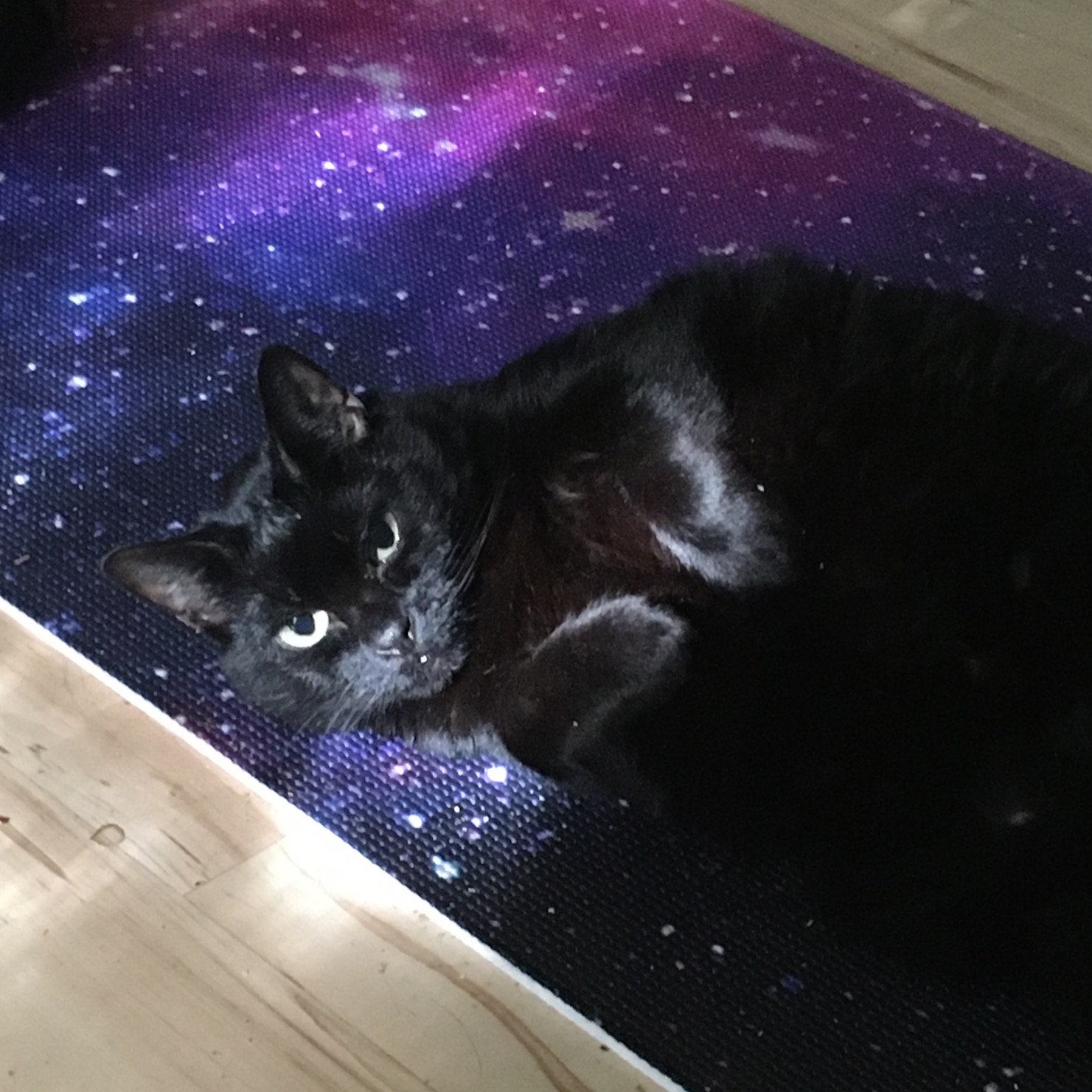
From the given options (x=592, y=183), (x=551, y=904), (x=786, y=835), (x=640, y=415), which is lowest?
(x=551, y=904)

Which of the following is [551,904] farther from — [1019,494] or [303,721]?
[1019,494]

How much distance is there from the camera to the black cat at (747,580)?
914mm

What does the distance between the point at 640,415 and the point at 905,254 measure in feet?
2.24

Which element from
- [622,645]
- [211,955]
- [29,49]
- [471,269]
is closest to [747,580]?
[622,645]

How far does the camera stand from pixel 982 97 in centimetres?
174

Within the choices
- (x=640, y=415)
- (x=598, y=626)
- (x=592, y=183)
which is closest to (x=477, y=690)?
(x=598, y=626)

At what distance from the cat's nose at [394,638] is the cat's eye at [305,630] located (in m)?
0.05

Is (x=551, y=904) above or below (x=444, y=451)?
below

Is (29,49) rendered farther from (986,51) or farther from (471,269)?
(986,51)

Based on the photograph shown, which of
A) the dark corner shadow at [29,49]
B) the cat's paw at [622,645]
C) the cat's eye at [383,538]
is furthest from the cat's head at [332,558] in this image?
the dark corner shadow at [29,49]

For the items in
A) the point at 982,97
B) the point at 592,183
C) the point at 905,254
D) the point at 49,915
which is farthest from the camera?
the point at 982,97

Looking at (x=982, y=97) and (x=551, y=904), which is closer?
(x=551, y=904)

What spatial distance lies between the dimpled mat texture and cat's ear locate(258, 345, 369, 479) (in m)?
0.30

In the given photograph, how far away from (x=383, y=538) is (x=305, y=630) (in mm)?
110
